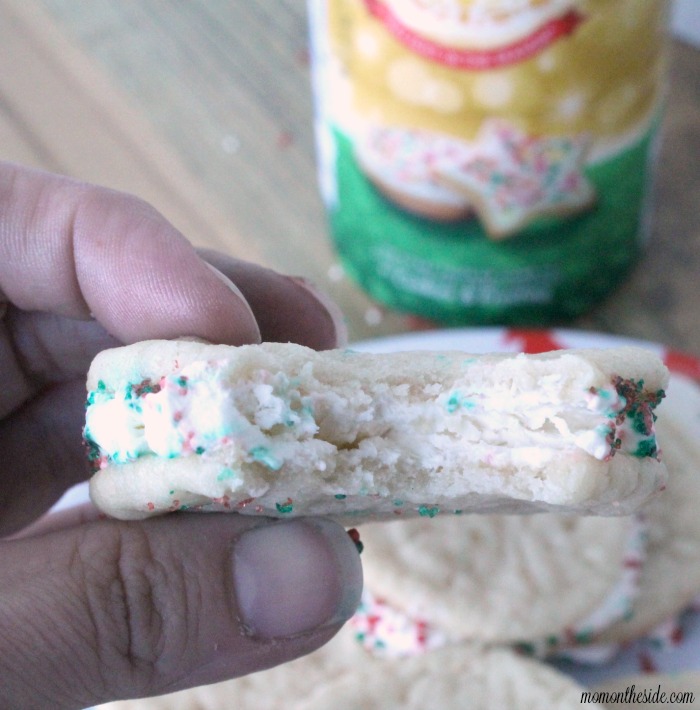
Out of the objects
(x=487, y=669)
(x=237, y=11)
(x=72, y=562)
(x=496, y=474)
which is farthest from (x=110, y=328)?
(x=237, y=11)

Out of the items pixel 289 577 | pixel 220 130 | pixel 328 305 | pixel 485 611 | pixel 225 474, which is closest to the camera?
pixel 225 474

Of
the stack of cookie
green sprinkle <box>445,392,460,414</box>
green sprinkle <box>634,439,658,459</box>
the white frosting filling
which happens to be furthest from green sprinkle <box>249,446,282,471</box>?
the stack of cookie

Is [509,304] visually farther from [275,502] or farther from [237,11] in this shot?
[237,11]

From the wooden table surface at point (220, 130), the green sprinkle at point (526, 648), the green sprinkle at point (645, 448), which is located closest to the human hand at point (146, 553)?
the green sprinkle at point (645, 448)

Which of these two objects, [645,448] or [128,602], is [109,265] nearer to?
[128,602]

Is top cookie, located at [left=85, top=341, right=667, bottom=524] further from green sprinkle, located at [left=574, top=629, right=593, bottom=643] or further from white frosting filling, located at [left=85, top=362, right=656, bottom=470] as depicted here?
green sprinkle, located at [left=574, top=629, right=593, bottom=643]

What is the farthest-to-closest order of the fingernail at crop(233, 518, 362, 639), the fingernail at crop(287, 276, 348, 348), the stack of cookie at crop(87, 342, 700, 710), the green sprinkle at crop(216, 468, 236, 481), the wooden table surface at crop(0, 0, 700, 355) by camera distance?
the wooden table surface at crop(0, 0, 700, 355) → the stack of cookie at crop(87, 342, 700, 710) → the fingernail at crop(287, 276, 348, 348) → the fingernail at crop(233, 518, 362, 639) → the green sprinkle at crop(216, 468, 236, 481)

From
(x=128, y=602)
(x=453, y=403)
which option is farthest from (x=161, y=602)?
(x=453, y=403)
